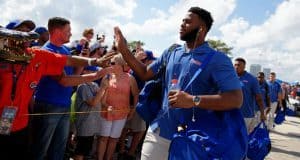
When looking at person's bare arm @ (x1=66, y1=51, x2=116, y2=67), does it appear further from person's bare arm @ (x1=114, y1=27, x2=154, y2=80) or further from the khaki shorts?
the khaki shorts

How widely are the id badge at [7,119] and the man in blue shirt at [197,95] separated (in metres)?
1.09

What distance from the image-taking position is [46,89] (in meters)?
4.25

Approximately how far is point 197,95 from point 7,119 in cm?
162

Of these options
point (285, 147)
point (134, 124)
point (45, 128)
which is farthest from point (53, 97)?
point (285, 147)

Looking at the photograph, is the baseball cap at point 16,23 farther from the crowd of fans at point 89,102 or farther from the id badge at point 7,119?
the id badge at point 7,119

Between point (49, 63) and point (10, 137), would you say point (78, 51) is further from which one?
point (10, 137)

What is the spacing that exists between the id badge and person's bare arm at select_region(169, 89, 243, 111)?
1418 millimetres

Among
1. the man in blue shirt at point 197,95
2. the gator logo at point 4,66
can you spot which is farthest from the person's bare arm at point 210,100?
the gator logo at point 4,66

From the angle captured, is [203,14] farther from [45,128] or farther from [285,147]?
[285,147]

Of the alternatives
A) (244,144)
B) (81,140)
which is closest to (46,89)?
(81,140)

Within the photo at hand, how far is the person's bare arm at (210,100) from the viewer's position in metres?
2.69

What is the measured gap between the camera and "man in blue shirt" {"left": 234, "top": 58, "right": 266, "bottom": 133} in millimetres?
7238

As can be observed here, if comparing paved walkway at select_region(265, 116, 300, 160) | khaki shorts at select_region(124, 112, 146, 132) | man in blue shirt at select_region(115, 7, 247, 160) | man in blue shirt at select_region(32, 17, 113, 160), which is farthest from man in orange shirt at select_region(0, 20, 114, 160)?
paved walkway at select_region(265, 116, 300, 160)

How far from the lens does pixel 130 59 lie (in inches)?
127
